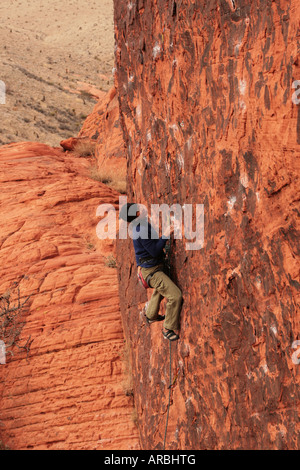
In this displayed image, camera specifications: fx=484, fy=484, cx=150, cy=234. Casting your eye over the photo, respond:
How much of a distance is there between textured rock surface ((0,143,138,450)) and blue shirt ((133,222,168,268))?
3471 mm

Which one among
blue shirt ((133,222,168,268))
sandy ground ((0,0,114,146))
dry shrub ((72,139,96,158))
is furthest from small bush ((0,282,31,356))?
sandy ground ((0,0,114,146))

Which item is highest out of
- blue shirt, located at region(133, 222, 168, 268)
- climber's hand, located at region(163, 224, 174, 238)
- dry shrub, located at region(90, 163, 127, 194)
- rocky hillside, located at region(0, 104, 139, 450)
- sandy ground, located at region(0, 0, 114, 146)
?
sandy ground, located at region(0, 0, 114, 146)

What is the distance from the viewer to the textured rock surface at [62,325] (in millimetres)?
7691

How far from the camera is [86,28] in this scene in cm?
5047

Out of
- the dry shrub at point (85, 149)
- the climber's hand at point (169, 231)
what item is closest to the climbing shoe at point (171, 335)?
the climber's hand at point (169, 231)

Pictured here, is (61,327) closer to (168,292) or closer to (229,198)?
(168,292)

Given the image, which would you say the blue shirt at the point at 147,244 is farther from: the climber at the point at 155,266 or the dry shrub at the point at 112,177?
the dry shrub at the point at 112,177

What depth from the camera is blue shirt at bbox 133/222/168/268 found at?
535cm

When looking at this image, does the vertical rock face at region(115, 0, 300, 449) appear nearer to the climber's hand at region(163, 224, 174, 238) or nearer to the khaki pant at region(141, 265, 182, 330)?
the khaki pant at region(141, 265, 182, 330)

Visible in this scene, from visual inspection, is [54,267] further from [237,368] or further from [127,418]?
[237,368]

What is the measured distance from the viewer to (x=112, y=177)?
12469mm

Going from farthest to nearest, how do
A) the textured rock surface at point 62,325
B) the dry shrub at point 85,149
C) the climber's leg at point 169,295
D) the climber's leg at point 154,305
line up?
the dry shrub at point 85,149 < the textured rock surface at point 62,325 < the climber's leg at point 154,305 < the climber's leg at point 169,295

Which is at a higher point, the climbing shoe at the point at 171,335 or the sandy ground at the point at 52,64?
the sandy ground at the point at 52,64

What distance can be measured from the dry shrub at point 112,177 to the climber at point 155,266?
6.61 metres
